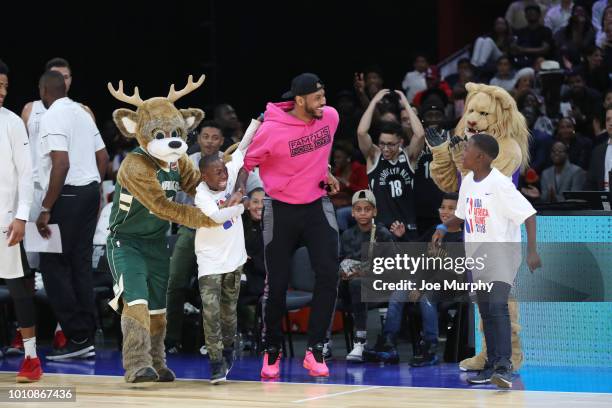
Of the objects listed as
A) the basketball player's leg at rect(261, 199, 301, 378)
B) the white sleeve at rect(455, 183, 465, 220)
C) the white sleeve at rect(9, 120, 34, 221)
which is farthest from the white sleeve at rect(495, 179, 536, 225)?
the white sleeve at rect(9, 120, 34, 221)

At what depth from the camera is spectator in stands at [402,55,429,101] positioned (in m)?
14.9

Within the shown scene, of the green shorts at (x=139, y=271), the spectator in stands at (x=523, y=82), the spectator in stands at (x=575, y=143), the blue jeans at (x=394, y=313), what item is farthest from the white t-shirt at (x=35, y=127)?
the spectator in stands at (x=523, y=82)

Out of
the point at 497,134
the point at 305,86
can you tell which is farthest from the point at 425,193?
the point at 305,86

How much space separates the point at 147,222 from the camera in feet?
24.4

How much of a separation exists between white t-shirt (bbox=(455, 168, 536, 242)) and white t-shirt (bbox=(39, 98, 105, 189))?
3.21 meters

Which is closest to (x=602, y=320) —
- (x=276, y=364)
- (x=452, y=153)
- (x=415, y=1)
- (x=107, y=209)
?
(x=452, y=153)

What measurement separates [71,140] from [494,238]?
3468 millimetres

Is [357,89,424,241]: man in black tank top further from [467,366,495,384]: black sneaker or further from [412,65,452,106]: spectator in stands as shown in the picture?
[412,65,452,106]: spectator in stands

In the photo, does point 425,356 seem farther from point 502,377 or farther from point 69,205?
point 69,205

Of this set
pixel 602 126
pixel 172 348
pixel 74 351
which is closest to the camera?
pixel 74 351

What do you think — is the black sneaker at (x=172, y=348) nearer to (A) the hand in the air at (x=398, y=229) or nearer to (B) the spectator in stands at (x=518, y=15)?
(A) the hand in the air at (x=398, y=229)

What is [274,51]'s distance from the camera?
15000 mm

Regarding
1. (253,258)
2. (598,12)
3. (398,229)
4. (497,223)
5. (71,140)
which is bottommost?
(253,258)

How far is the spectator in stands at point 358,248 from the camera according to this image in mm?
9180
